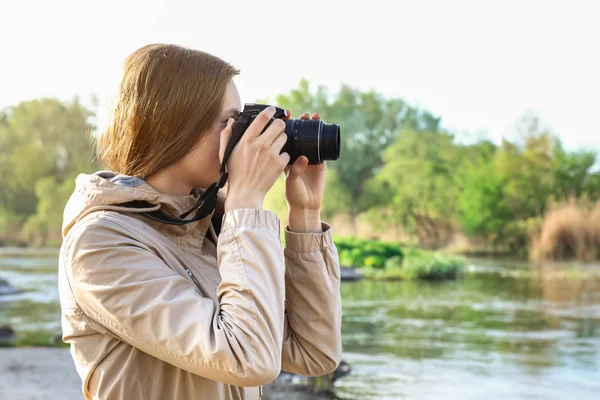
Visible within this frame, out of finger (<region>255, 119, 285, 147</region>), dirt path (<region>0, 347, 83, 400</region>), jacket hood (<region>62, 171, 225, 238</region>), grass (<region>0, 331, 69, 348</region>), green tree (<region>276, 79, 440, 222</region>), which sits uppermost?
green tree (<region>276, 79, 440, 222</region>)

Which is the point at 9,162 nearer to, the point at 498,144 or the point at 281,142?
the point at 498,144

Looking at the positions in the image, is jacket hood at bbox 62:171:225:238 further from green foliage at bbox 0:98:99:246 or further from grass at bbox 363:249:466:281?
green foliage at bbox 0:98:99:246

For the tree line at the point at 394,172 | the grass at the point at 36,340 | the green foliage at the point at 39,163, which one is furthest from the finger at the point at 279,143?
the green foliage at the point at 39,163

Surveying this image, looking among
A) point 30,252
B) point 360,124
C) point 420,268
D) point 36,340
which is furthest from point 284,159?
point 30,252

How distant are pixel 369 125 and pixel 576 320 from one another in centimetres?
197

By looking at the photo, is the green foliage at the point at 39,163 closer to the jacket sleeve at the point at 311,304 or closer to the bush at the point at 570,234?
the bush at the point at 570,234

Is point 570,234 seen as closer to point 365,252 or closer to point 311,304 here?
point 365,252

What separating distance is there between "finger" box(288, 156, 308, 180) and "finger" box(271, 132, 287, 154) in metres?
0.05

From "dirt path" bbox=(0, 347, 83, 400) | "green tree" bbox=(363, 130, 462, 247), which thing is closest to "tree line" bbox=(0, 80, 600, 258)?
"green tree" bbox=(363, 130, 462, 247)

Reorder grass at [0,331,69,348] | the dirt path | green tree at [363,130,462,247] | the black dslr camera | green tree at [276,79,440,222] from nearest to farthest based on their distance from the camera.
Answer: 1. the black dslr camera
2. the dirt path
3. grass at [0,331,69,348]
4. green tree at [363,130,462,247]
5. green tree at [276,79,440,222]

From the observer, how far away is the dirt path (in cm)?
A: 305

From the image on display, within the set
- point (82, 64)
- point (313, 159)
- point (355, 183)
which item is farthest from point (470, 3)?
point (313, 159)

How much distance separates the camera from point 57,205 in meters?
5.30

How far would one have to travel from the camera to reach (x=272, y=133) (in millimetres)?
712
